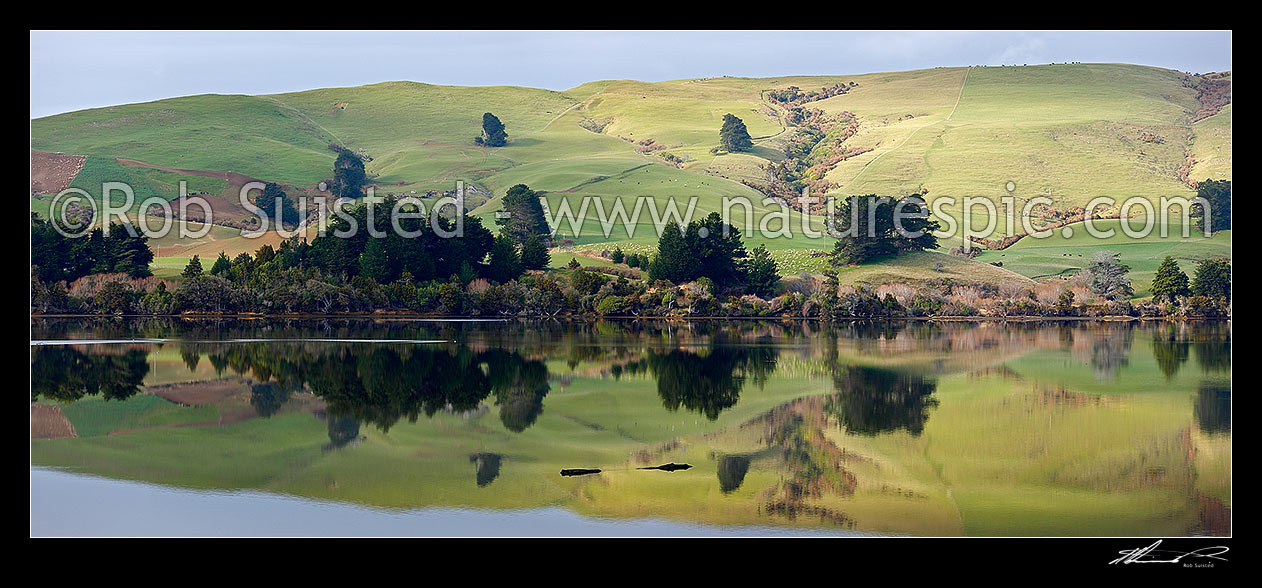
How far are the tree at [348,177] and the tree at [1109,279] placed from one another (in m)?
81.3

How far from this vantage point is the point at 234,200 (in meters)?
113

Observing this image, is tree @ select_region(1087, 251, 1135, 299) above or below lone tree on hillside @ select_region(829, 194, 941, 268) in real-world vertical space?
below

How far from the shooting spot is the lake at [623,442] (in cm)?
1330

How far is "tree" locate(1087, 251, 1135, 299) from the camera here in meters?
69.8

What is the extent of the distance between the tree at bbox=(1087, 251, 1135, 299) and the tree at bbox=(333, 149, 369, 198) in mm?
81315

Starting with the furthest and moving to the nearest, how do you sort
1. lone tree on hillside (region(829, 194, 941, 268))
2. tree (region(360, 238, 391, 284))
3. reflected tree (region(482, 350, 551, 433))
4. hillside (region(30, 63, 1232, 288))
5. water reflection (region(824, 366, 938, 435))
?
hillside (region(30, 63, 1232, 288)) → lone tree on hillside (region(829, 194, 941, 268)) → tree (region(360, 238, 391, 284)) → reflected tree (region(482, 350, 551, 433)) → water reflection (region(824, 366, 938, 435))

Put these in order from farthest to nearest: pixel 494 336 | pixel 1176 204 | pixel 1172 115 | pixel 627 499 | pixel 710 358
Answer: pixel 1172 115 < pixel 1176 204 < pixel 494 336 < pixel 710 358 < pixel 627 499

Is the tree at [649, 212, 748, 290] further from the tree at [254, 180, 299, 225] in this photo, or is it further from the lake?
the tree at [254, 180, 299, 225]
